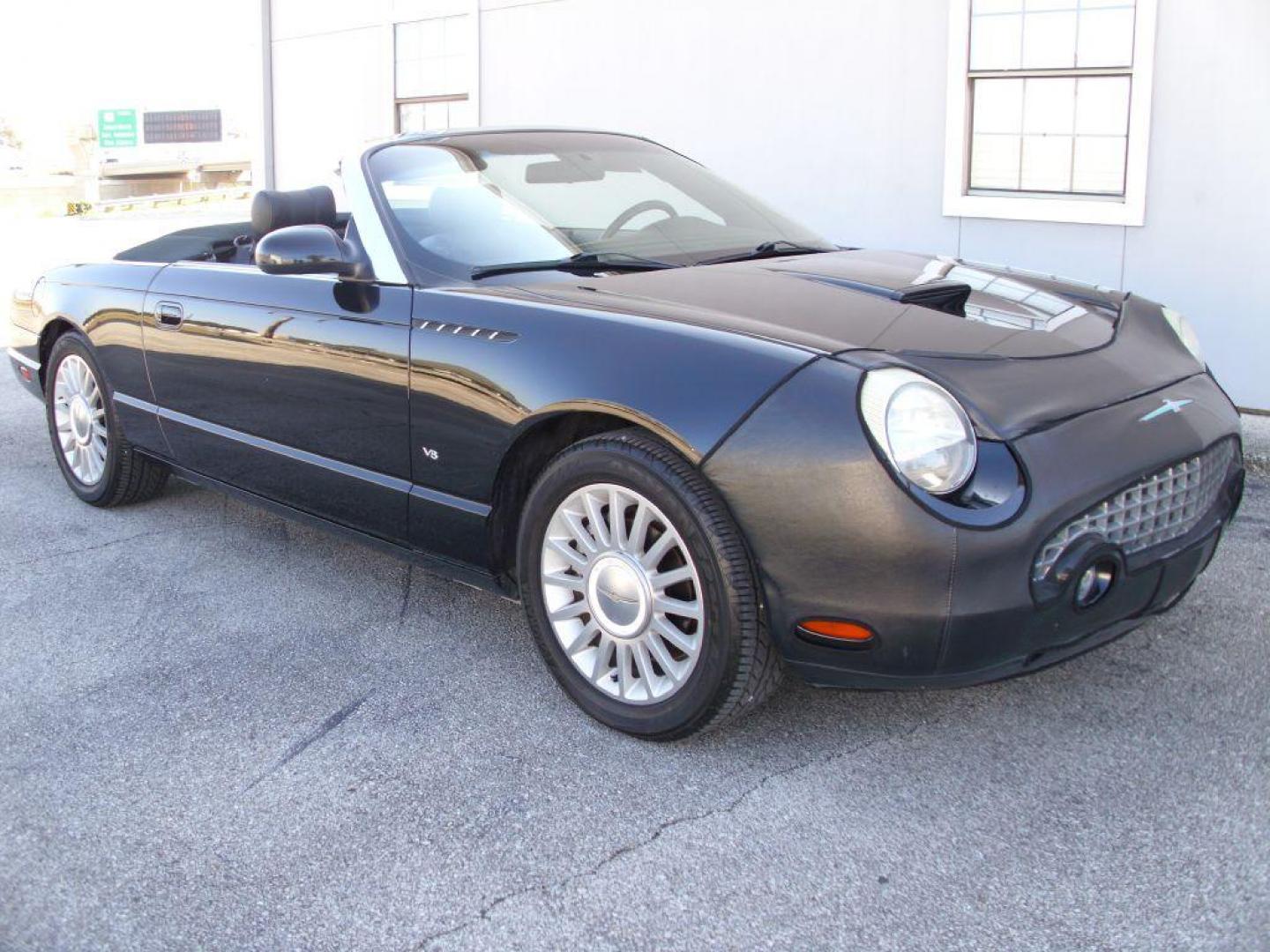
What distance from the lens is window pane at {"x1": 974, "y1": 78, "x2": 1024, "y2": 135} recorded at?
24.3 ft

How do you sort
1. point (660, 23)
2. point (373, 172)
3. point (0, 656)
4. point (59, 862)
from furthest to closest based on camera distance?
1. point (660, 23)
2. point (373, 172)
3. point (0, 656)
4. point (59, 862)

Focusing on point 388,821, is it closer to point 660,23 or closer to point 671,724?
point 671,724

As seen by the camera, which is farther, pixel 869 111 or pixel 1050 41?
pixel 869 111

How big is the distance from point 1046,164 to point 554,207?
14.4 ft

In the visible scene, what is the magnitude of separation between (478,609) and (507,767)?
1.13 meters

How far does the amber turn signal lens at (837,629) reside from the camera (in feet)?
8.92

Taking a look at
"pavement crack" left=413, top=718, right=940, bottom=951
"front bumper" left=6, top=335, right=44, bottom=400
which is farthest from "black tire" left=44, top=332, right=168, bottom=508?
"pavement crack" left=413, top=718, right=940, bottom=951

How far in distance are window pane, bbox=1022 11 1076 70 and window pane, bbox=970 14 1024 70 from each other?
54 mm

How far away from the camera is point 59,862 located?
266 centimetres

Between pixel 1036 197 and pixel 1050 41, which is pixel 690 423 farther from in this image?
pixel 1050 41

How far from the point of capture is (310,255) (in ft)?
12.3

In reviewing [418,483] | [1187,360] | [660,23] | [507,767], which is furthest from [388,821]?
[660,23]

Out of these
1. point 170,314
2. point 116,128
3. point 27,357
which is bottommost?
point 27,357

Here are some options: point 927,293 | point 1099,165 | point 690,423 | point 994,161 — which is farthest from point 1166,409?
point 994,161
